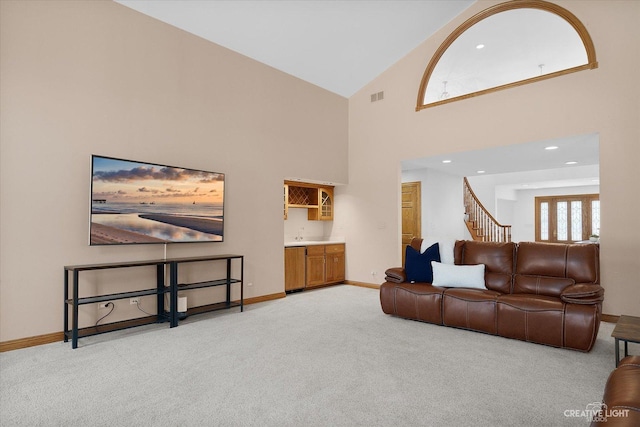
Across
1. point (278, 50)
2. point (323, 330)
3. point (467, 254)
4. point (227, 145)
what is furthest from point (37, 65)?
point (467, 254)

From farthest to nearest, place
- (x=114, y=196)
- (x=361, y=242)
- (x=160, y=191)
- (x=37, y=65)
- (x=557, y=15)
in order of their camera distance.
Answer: (x=361, y=242)
(x=557, y=15)
(x=160, y=191)
(x=114, y=196)
(x=37, y=65)

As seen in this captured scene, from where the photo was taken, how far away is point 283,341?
3695 mm

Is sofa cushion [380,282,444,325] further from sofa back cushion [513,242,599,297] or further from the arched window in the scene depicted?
the arched window

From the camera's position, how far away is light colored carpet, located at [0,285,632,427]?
227 cm

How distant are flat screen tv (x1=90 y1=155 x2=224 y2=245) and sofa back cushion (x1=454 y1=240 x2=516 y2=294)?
324cm

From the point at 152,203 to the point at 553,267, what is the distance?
4.61 meters

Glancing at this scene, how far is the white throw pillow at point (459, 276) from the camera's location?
4242 mm

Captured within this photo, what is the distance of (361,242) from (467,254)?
8.31 ft

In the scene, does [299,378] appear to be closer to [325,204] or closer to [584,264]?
[584,264]

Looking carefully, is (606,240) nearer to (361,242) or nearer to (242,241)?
(361,242)

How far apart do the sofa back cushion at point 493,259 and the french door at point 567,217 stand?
31.5 ft

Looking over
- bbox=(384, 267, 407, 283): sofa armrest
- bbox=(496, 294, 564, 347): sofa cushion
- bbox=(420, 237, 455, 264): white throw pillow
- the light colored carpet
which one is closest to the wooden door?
bbox=(420, 237, 455, 264): white throw pillow

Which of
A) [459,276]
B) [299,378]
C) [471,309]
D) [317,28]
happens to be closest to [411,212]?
[459,276]

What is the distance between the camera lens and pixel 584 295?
338 cm
